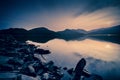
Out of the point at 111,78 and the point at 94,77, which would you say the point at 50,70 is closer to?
the point at 94,77

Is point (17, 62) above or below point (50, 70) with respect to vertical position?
above

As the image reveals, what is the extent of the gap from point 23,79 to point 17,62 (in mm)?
4438

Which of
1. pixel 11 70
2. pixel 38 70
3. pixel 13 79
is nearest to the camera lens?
pixel 13 79

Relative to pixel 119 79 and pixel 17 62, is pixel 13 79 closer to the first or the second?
pixel 17 62

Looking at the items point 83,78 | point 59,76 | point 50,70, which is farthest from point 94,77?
point 50,70

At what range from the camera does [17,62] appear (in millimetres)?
9977

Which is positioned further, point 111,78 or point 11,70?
point 111,78

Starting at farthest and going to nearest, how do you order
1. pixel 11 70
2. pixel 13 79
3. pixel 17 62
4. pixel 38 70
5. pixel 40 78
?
pixel 17 62
pixel 38 70
pixel 11 70
pixel 40 78
pixel 13 79

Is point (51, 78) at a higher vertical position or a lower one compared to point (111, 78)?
higher

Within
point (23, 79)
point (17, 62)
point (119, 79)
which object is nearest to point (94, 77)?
point (119, 79)

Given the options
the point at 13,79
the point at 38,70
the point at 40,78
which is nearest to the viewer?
the point at 13,79

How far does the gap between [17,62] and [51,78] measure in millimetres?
3843

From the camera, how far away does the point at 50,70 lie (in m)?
9.28

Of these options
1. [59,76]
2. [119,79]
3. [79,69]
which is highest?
[79,69]
